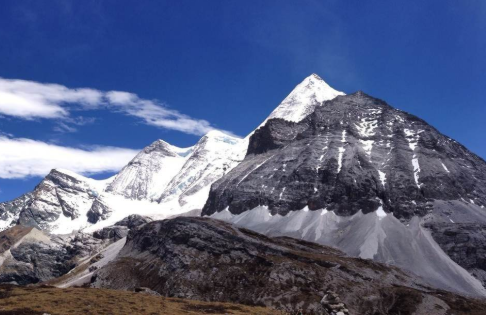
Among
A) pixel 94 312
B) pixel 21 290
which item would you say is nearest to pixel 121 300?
pixel 94 312

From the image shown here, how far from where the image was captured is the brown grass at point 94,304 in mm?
78938

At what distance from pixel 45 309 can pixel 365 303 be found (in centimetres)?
14867

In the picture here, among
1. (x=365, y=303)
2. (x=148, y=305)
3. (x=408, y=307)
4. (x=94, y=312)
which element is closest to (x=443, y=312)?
(x=408, y=307)

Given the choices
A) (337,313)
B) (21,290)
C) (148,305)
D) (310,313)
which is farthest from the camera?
(310,313)

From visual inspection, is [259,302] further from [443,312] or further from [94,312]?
[94,312]

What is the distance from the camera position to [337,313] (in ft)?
279

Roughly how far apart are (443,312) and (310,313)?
187ft

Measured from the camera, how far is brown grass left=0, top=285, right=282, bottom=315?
78.9 meters

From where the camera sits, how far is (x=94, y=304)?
86.2 metres

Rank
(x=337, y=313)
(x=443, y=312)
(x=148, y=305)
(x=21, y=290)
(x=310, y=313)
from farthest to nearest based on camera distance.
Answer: (x=443, y=312)
(x=310, y=313)
(x=21, y=290)
(x=148, y=305)
(x=337, y=313)

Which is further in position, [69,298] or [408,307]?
[408,307]

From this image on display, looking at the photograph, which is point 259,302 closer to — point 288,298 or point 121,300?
point 288,298

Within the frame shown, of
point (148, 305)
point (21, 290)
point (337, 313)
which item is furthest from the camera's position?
point (21, 290)

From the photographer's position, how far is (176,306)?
92.9 m
